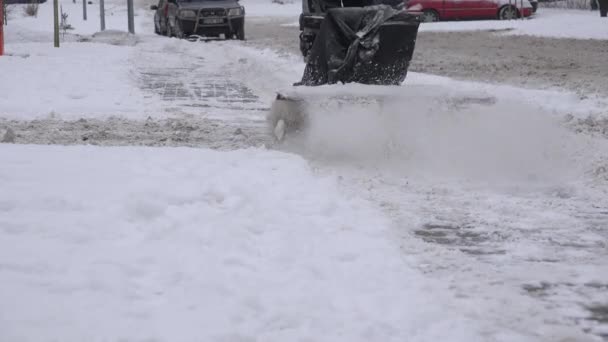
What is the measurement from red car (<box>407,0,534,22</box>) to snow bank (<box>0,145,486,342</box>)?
25022mm

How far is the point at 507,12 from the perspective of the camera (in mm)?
30078

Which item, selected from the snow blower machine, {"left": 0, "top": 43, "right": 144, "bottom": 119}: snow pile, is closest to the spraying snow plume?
the snow blower machine

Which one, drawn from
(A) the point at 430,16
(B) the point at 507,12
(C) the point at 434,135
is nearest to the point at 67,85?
(C) the point at 434,135

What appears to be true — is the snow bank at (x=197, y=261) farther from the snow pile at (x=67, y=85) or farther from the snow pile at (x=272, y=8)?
the snow pile at (x=272, y=8)

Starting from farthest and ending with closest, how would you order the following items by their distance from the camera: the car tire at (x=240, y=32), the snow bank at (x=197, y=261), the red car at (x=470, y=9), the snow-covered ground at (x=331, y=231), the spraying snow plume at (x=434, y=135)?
the red car at (x=470, y=9) < the car tire at (x=240, y=32) < the spraying snow plume at (x=434, y=135) < the snow-covered ground at (x=331, y=231) < the snow bank at (x=197, y=261)

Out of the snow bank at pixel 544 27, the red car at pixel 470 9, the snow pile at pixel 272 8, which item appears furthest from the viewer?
the snow pile at pixel 272 8

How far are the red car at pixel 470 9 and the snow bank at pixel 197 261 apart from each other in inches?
985

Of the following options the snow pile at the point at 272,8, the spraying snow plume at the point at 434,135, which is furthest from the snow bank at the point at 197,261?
the snow pile at the point at 272,8

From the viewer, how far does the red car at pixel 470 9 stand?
29.8 metres

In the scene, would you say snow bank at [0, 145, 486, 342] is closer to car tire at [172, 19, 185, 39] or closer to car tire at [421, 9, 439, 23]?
car tire at [172, 19, 185, 39]

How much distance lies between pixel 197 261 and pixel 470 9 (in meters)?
27.4

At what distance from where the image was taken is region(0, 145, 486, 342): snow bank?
3.26m

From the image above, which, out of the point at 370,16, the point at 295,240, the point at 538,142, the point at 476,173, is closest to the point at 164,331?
the point at 295,240

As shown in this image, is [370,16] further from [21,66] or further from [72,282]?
[21,66]
